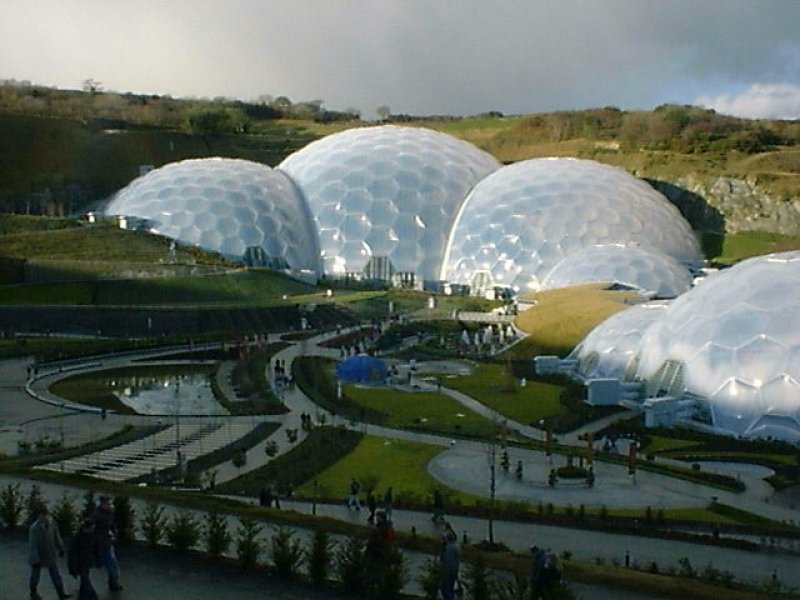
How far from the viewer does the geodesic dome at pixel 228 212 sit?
61188 millimetres

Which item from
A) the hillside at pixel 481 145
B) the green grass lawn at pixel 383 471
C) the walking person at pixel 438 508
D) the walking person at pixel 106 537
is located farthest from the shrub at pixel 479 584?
the hillside at pixel 481 145

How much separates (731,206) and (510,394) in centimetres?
5942

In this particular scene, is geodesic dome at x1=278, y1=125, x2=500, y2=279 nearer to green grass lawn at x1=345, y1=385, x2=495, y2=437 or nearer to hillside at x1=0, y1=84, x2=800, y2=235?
hillside at x1=0, y1=84, x2=800, y2=235

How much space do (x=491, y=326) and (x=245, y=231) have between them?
19977mm

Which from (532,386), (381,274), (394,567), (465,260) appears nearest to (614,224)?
(465,260)

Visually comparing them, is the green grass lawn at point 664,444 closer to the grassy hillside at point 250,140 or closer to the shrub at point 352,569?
the shrub at point 352,569

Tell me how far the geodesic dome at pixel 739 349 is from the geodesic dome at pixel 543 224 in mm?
25447

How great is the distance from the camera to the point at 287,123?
140000 mm

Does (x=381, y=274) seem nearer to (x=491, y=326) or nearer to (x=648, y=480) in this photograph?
(x=491, y=326)

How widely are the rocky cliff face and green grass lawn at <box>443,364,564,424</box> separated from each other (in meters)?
54.8

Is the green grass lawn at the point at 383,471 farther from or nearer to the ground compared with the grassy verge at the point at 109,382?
nearer to the ground

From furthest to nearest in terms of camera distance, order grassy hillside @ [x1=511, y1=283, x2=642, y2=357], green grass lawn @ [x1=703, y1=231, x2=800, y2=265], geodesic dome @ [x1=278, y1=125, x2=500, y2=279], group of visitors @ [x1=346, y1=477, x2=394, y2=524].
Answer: green grass lawn @ [x1=703, y1=231, x2=800, y2=265] → geodesic dome @ [x1=278, y1=125, x2=500, y2=279] → grassy hillside @ [x1=511, y1=283, x2=642, y2=357] → group of visitors @ [x1=346, y1=477, x2=394, y2=524]

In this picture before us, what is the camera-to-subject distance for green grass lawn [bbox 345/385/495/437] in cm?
2722

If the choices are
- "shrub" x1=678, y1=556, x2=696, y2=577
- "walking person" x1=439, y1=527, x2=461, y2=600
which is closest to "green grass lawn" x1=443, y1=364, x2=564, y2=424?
"shrub" x1=678, y1=556, x2=696, y2=577
